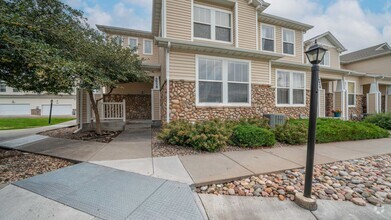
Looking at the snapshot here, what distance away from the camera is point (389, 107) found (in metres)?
16.8

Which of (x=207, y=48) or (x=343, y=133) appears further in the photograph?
(x=207, y=48)

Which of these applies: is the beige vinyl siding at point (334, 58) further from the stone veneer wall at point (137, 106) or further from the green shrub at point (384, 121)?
the stone veneer wall at point (137, 106)

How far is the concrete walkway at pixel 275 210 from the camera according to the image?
2547mm

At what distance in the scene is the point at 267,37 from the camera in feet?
37.3

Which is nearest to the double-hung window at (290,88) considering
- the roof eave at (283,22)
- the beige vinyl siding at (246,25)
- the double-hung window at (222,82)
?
the beige vinyl siding at (246,25)

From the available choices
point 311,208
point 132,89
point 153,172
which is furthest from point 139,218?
point 132,89

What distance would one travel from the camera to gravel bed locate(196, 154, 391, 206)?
123 inches

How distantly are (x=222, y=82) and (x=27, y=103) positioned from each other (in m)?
34.0

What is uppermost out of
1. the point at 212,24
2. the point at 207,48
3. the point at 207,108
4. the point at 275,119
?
the point at 212,24

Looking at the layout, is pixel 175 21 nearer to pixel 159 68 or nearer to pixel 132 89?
pixel 159 68

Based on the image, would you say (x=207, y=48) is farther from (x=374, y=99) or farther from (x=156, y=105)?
(x=374, y=99)

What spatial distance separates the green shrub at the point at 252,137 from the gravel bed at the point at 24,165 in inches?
200

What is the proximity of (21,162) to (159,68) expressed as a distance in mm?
7671

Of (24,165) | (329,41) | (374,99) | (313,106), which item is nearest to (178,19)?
(313,106)
